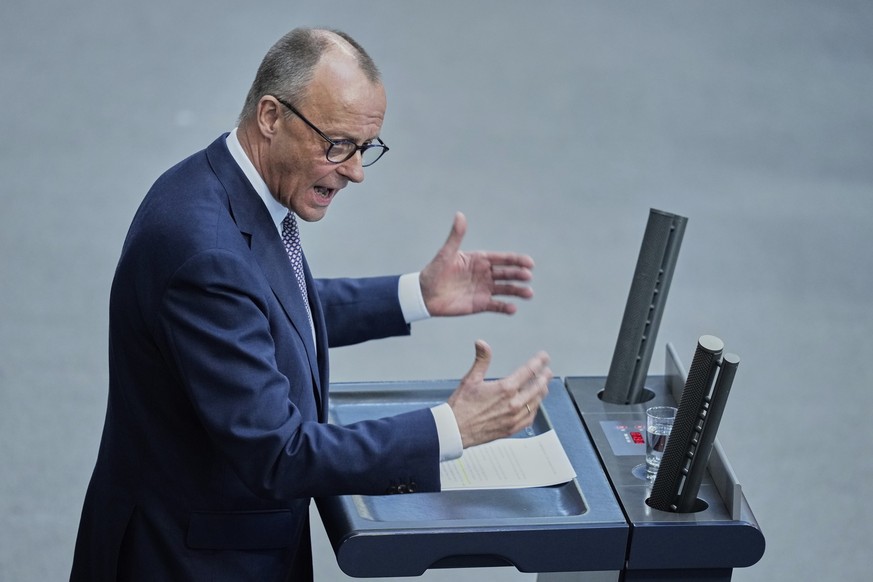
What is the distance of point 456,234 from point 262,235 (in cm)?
55

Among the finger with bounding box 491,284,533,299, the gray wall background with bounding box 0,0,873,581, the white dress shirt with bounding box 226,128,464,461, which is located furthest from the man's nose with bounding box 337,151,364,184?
the gray wall background with bounding box 0,0,873,581

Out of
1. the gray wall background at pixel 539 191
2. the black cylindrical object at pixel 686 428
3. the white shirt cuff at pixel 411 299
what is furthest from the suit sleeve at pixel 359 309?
the gray wall background at pixel 539 191

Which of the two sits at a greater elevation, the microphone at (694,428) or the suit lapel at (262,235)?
the suit lapel at (262,235)

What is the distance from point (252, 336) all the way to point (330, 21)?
5.53m

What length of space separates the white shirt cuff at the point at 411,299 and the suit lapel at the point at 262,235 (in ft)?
1.57

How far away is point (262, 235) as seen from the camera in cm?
234

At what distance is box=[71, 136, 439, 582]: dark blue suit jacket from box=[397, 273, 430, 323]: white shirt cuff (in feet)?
1.21

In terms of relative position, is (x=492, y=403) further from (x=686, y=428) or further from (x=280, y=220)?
(x=280, y=220)

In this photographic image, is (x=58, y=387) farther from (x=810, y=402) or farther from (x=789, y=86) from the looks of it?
(x=789, y=86)

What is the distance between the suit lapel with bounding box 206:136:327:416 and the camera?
232 centimetres

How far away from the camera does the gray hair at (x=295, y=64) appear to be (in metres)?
2.34

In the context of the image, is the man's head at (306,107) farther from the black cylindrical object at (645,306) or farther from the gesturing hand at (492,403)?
the black cylindrical object at (645,306)

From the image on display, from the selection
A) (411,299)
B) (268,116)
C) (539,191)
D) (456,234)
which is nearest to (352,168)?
(268,116)

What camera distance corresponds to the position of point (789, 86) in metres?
7.51
